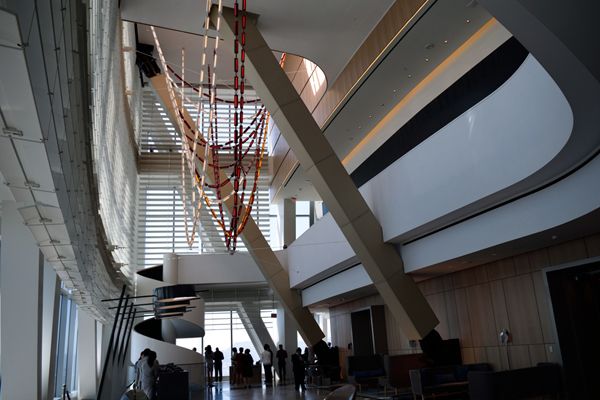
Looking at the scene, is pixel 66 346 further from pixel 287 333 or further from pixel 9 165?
pixel 9 165

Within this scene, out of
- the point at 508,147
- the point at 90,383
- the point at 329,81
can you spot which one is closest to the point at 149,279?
→ the point at 90,383

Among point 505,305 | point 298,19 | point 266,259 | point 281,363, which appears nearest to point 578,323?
point 505,305

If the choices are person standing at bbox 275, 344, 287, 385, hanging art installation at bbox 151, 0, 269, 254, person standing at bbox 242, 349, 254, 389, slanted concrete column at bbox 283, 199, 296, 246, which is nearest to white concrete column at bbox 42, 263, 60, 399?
hanging art installation at bbox 151, 0, 269, 254

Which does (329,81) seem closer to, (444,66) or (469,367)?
(444,66)

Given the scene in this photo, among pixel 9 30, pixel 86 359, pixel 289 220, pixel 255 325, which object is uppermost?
pixel 289 220

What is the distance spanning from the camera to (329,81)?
46.7ft

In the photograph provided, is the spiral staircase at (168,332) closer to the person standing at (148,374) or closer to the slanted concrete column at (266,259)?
the slanted concrete column at (266,259)

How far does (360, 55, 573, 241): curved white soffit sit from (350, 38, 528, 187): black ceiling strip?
1.58m

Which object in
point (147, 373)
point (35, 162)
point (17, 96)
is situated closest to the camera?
point (17, 96)

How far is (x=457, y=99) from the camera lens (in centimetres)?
1176

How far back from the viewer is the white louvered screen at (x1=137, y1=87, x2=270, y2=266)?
23.7 meters

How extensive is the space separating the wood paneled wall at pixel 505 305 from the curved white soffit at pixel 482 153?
7.53ft

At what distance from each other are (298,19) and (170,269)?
12.9 m

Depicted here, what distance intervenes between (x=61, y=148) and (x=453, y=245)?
7.91 m
